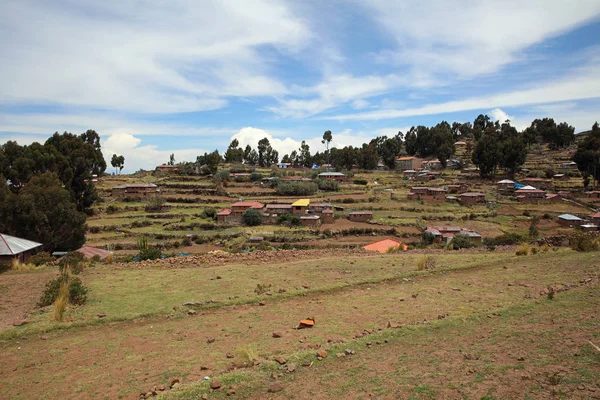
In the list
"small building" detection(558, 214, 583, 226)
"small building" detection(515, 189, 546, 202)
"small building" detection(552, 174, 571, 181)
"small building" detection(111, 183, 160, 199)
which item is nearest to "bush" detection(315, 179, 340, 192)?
"small building" detection(111, 183, 160, 199)

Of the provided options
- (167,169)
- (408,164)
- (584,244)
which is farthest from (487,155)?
(167,169)

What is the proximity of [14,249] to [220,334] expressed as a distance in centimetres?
1537

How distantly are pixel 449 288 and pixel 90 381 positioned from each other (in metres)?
10.1

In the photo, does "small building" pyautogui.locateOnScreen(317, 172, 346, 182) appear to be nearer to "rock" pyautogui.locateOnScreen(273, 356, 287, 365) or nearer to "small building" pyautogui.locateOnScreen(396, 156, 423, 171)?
"small building" pyautogui.locateOnScreen(396, 156, 423, 171)

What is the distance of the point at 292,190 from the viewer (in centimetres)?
6906

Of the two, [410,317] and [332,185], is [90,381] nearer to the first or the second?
[410,317]

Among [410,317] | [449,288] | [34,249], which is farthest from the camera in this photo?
[34,249]

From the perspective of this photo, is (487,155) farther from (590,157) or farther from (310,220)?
(310,220)

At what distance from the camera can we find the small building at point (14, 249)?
17.9 metres

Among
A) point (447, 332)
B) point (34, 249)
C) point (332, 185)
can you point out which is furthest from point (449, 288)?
point (332, 185)

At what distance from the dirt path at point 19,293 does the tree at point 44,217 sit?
949cm

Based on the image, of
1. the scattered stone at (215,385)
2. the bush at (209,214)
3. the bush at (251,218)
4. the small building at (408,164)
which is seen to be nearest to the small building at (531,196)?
the bush at (251,218)

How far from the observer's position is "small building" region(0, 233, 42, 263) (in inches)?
705

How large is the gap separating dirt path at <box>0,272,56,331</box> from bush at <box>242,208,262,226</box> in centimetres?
3577
